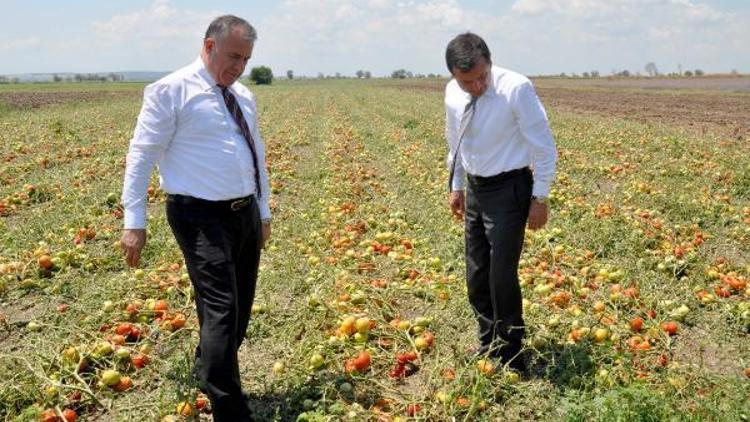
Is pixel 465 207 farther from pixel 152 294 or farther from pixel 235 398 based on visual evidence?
pixel 152 294

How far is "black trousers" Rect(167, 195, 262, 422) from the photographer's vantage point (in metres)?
3.46

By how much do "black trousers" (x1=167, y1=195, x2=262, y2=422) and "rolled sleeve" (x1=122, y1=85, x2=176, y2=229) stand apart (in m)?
0.19

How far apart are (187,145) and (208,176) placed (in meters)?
0.21

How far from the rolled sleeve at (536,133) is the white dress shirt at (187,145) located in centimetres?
168

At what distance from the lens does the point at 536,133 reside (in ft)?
12.6

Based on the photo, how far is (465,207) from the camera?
4.47 m

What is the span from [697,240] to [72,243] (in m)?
7.30

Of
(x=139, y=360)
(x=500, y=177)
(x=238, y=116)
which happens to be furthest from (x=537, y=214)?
(x=139, y=360)

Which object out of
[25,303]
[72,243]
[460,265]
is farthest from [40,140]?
[460,265]

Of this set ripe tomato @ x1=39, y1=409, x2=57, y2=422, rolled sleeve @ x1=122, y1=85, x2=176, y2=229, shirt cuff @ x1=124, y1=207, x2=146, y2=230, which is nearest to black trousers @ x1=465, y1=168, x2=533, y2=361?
rolled sleeve @ x1=122, y1=85, x2=176, y2=229

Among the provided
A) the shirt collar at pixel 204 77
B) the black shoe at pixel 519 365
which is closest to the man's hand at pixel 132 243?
the shirt collar at pixel 204 77

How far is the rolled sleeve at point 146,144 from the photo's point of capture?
3311 millimetres

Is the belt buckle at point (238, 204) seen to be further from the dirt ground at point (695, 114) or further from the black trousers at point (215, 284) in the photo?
the dirt ground at point (695, 114)

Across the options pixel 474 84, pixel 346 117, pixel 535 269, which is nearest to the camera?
pixel 474 84
